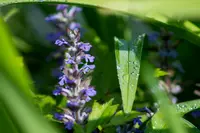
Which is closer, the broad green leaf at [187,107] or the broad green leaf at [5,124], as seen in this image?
the broad green leaf at [5,124]

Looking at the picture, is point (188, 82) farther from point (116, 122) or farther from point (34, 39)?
point (34, 39)

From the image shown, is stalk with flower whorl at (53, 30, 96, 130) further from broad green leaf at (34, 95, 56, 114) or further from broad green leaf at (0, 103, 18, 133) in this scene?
broad green leaf at (0, 103, 18, 133)

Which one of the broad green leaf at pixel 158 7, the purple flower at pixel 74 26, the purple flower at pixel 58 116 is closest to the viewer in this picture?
the broad green leaf at pixel 158 7

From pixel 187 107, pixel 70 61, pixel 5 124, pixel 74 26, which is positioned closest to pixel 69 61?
pixel 70 61

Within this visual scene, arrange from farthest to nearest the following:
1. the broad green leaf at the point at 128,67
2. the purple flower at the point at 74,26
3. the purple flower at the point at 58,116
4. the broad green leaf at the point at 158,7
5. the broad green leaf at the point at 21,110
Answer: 1. the purple flower at the point at 74,26
2. the purple flower at the point at 58,116
3. the broad green leaf at the point at 128,67
4. the broad green leaf at the point at 158,7
5. the broad green leaf at the point at 21,110

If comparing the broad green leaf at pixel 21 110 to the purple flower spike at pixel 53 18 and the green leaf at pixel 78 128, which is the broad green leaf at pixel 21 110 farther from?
the purple flower spike at pixel 53 18

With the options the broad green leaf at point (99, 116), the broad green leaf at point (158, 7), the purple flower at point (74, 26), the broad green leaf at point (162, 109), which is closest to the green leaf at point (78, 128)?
the broad green leaf at point (99, 116)

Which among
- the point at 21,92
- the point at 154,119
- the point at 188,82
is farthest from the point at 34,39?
the point at 21,92

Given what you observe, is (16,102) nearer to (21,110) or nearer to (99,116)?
(21,110)
